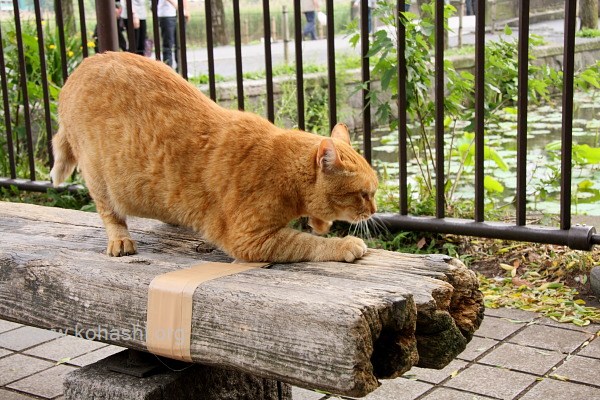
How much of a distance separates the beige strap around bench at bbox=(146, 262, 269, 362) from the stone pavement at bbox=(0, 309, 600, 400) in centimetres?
99

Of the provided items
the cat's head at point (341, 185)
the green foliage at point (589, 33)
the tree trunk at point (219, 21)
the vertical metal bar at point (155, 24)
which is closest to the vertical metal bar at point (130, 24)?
the vertical metal bar at point (155, 24)

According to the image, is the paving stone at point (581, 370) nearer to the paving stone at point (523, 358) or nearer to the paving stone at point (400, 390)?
the paving stone at point (523, 358)

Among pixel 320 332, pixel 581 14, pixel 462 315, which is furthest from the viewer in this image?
pixel 581 14

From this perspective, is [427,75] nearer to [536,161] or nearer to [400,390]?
[400,390]

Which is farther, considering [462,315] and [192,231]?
[192,231]

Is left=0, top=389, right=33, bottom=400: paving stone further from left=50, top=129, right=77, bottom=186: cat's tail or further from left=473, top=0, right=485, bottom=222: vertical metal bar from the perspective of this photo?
left=473, top=0, right=485, bottom=222: vertical metal bar

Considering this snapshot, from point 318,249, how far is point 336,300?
577 mm

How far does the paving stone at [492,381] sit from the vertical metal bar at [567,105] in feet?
2.72

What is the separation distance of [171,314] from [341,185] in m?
0.67

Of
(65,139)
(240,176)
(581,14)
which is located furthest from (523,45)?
(581,14)

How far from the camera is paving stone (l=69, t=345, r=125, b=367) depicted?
10.9 ft

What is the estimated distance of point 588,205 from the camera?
5176mm

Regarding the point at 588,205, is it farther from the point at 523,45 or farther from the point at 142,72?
the point at 142,72

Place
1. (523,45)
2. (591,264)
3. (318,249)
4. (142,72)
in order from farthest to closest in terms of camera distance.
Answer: (591,264) < (523,45) < (142,72) < (318,249)
